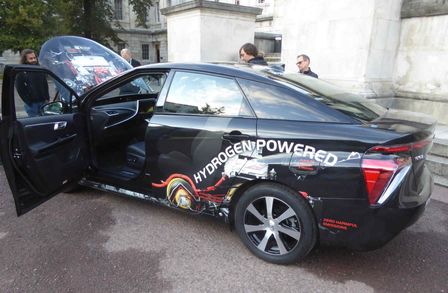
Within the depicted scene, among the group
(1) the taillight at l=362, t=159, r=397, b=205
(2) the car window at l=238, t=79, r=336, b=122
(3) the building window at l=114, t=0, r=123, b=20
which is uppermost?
(3) the building window at l=114, t=0, r=123, b=20

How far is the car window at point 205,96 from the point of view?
9.21ft

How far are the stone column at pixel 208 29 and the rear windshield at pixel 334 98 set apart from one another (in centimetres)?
551

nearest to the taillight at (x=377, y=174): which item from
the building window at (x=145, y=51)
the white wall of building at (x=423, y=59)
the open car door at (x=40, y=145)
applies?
the open car door at (x=40, y=145)

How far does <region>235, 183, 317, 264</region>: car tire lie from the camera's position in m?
2.52

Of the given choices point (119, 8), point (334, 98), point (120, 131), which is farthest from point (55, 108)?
point (119, 8)

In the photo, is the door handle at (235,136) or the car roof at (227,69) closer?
the door handle at (235,136)

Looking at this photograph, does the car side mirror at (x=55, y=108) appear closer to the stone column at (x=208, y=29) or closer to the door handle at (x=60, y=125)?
the door handle at (x=60, y=125)

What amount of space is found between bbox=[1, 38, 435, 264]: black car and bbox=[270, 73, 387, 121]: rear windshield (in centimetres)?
2

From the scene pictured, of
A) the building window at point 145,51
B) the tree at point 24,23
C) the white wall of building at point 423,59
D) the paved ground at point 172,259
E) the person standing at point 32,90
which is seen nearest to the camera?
the paved ground at point 172,259

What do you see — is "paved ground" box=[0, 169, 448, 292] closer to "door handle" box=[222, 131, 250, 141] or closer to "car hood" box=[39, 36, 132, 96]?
"door handle" box=[222, 131, 250, 141]

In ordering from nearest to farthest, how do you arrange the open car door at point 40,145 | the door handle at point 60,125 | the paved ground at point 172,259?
the paved ground at point 172,259, the open car door at point 40,145, the door handle at point 60,125

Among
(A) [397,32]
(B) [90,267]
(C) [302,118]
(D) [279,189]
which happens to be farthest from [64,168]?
(A) [397,32]

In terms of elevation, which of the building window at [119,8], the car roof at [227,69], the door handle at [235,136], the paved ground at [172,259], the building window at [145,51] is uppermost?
the building window at [119,8]

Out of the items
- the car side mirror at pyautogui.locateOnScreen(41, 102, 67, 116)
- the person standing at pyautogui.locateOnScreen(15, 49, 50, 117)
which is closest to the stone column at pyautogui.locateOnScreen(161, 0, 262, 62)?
the person standing at pyautogui.locateOnScreen(15, 49, 50, 117)
